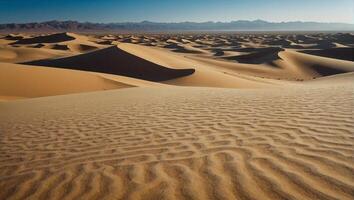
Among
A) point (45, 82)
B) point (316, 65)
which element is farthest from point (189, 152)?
point (316, 65)

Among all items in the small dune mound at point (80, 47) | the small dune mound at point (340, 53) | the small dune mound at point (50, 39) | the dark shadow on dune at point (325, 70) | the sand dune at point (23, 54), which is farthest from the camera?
the small dune mound at point (50, 39)

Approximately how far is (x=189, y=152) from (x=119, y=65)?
64.7 ft

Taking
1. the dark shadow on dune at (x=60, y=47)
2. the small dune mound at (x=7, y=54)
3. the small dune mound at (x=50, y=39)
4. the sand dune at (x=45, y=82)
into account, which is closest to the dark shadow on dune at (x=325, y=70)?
the sand dune at (x=45, y=82)

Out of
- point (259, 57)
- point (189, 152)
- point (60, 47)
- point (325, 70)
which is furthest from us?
point (60, 47)

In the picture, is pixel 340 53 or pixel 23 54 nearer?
pixel 23 54

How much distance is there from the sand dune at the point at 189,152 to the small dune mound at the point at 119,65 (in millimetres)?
13482

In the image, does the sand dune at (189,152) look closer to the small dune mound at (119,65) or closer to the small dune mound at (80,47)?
the small dune mound at (119,65)

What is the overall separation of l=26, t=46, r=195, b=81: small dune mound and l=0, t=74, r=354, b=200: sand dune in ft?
44.2

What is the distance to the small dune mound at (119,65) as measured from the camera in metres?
21.5

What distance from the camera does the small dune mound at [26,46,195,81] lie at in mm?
21511

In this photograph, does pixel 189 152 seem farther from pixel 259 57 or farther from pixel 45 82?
pixel 259 57

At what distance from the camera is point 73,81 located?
16078 mm

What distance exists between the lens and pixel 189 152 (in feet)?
15.2

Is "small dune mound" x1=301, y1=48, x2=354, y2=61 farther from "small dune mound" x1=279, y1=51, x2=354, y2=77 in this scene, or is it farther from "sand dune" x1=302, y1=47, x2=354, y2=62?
"small dune mound" x1=279, y1=51, x2=354, y2=77
